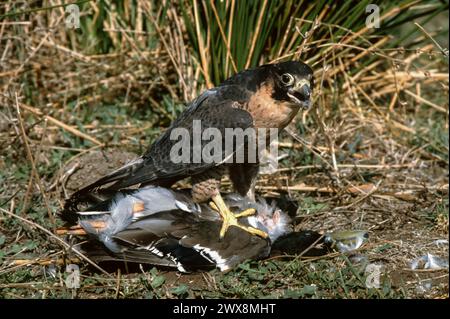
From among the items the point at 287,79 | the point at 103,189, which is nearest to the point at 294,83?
the point at 287,79

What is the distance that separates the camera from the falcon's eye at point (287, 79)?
12.7 feet

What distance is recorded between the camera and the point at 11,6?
5285 millimetres

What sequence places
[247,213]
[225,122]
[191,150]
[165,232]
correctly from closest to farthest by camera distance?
1. [165,232]
2. [225,122]
3. [191,150]
4. [247,213]

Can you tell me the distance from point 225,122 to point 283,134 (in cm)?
134

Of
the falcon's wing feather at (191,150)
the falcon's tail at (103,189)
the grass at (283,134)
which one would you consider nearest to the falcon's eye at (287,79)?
the falcon's wing feather at (191,150)

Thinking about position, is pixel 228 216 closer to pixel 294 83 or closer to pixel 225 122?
pixel 225 122

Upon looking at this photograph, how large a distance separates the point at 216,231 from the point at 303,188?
96 cm

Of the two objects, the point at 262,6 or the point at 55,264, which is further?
the point at 262,6

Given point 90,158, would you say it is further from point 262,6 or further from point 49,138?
point 262,6

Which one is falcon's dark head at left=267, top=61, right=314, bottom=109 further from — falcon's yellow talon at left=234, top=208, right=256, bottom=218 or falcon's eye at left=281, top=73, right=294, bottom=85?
falcon's yellow talon at left=234, top=208, right=256, bottom=218

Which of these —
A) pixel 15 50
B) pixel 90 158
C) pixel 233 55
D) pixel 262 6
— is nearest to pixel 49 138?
pixel 90 158

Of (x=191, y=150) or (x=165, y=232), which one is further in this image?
(x=191, y=150)

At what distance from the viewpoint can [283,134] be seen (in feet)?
17.2
